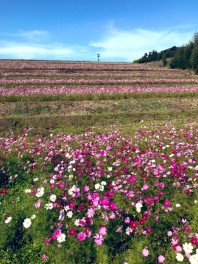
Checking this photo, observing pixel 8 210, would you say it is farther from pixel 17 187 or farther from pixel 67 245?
pixel 67 245

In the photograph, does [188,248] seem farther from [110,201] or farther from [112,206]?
[110,201]

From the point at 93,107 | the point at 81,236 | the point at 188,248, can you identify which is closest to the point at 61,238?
the point at 81,236

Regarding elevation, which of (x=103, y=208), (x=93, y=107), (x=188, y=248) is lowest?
(x=93, y=107)

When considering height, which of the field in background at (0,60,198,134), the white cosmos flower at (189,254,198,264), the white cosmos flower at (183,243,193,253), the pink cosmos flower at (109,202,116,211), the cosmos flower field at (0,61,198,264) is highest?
the pink cosmos flower at (109,202,116,211)

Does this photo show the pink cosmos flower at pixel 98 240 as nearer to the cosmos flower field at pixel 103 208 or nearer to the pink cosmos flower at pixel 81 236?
the cosmos flower field at pixel 103 208

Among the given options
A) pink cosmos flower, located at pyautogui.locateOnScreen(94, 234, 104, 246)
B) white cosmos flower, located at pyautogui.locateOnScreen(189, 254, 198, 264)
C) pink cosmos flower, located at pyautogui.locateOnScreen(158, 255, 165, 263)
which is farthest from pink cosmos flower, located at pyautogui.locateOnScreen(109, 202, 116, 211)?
white cosmos flower, located at pyautogui.locateOnScreen(189, 254, 198, 264)

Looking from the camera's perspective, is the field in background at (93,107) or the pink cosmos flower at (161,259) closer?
the pink cosmos flower at (161,259)

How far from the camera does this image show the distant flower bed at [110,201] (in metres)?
4.52

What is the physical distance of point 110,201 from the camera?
Result: 5.28 metres

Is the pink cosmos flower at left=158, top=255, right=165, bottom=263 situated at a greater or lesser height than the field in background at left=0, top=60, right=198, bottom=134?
greater

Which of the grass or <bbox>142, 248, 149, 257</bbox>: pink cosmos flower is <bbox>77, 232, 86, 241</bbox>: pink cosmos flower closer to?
<bbox>142, 248, 149, 257</bbox>: pink cosmos flower

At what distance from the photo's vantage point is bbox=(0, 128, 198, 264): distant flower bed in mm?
4519

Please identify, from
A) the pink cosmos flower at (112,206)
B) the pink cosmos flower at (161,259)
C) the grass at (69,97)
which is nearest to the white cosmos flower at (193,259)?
the pink cosmos flower at (161,259)

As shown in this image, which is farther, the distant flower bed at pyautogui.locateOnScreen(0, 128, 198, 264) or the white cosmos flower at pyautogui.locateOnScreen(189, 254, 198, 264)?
the distant flower bed at pyautogui.locateOnScreen(0, 128, 198, 264)
